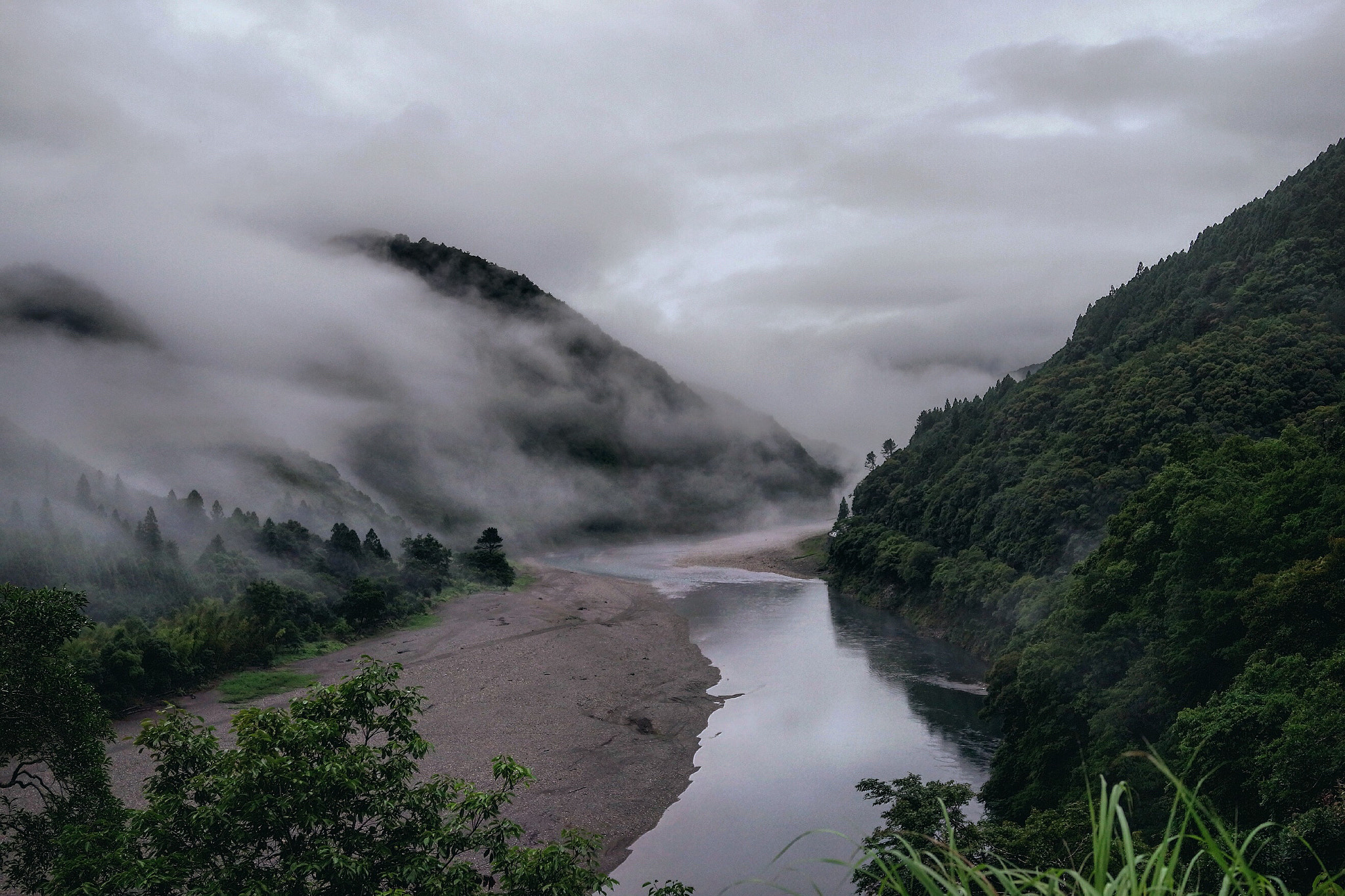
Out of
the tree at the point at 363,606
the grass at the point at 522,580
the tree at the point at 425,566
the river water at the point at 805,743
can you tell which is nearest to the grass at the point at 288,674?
the tree at the point at 363,606

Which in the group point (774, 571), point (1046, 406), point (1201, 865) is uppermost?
point (1046, 406)

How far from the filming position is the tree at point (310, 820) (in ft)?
34.6

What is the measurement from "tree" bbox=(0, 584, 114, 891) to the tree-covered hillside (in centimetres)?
4883

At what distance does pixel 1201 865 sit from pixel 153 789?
18023mm

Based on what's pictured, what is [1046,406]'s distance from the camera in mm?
82438

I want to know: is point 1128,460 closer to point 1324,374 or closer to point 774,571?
point 1324,374

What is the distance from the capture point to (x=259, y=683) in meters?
51.3

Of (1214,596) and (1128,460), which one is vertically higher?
(1128,460)

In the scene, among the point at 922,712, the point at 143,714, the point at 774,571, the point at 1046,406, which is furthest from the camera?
the point at 774,571

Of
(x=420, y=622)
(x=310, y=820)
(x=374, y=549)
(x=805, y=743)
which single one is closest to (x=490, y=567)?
(x=374, y=549)

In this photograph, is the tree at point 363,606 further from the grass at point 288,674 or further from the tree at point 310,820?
the tree at point 310,820

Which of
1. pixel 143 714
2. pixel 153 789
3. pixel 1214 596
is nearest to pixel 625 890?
pixel 153 789

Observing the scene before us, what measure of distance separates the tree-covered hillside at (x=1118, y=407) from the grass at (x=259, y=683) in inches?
1767

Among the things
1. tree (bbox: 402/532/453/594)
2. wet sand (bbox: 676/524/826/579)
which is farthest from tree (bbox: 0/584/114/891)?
wet sand (bbox: 676/524/826/579)
